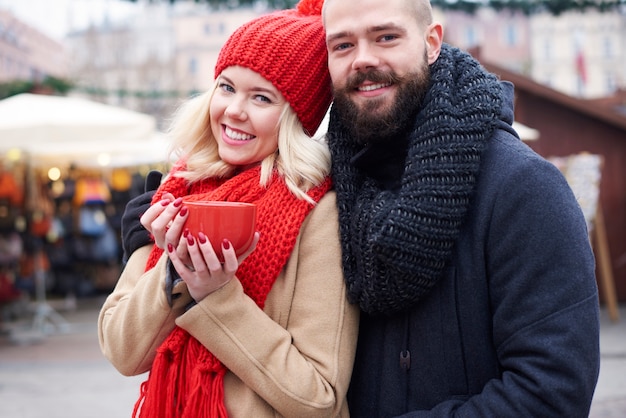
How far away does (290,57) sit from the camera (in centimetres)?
197

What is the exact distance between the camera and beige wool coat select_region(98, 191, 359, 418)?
1.73m

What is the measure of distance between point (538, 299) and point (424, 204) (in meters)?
0.33

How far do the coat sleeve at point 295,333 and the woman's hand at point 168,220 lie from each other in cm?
19

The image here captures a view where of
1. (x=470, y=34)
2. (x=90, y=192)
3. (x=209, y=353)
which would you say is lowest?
(x=470, y=34)

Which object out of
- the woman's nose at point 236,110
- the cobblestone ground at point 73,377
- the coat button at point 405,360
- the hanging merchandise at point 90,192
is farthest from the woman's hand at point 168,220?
the hanging merchandise at point 90,192

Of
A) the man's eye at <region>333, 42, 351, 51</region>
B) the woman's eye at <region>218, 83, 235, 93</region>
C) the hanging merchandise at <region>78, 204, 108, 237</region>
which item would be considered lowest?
the hanging merchandise at <region>78, 204, 108, 237</region>

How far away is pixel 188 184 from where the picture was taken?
2.11 meters

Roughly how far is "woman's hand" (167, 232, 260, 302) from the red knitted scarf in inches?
4.6

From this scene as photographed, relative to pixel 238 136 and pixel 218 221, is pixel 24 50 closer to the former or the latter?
pixel 238 136

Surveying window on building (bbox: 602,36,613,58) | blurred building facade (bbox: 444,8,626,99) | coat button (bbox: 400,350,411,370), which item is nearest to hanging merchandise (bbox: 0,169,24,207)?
coat button (bbox: 400,350,411,370)

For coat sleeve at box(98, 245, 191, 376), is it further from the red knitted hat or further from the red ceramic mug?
the red knitted hat

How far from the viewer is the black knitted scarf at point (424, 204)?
5.39 feet

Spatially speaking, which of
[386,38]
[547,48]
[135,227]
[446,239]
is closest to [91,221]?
[135,227]

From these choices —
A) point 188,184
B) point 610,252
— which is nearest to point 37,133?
point 188,184
